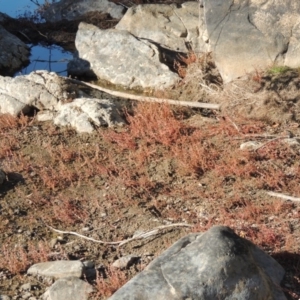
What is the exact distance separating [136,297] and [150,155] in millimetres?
4219

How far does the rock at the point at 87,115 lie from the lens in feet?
33.4

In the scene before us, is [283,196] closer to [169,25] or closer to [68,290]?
[68,290]

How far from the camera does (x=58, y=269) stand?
644cm

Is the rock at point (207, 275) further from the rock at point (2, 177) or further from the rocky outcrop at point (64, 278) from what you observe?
the rock at point (2, 177)

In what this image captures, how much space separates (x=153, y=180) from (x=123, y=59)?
481cm

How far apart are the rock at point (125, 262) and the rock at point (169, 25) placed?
279 inches

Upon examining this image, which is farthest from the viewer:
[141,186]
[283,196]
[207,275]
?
[141,186]

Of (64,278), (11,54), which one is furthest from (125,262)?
(11,54)

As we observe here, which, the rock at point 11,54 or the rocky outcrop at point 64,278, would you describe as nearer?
the rocky outcrop at point 64,278

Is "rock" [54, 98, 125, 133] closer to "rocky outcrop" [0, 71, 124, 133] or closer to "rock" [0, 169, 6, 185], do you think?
"rocky outcrop" [0, 71, 124, 133]

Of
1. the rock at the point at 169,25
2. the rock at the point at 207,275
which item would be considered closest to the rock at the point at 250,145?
the rock at the point at 207,275

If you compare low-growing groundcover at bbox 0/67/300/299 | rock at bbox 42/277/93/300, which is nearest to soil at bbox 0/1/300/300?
low-growing groundcover at bbox 0/67/300/299

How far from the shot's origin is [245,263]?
5297 millimetres

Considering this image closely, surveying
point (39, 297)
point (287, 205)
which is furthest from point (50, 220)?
point (287, 205)
